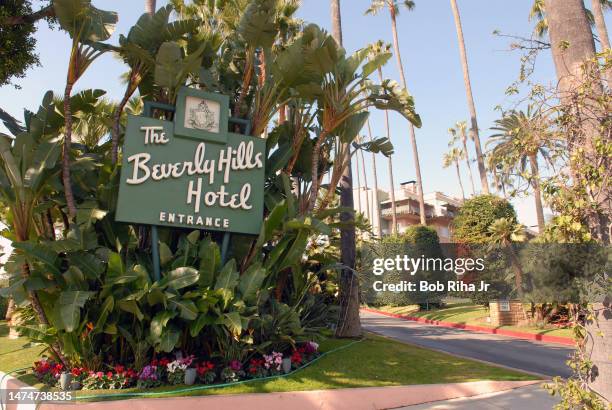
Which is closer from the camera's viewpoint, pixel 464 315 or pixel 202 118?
pixel 202 118

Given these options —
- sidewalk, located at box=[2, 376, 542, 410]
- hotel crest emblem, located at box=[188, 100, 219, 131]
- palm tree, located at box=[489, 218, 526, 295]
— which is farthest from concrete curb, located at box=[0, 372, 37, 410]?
palm tree, located at box=[489, 218, 526, 295]

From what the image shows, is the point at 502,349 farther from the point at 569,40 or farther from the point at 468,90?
the point at 468,90

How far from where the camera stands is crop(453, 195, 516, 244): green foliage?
2439 cm

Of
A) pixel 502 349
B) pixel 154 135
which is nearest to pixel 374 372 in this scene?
pixel 154 135

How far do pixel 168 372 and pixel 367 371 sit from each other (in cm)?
397

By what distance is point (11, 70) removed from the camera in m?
10.7

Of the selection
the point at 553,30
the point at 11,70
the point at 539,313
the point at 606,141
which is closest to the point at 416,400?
the point at 606,141

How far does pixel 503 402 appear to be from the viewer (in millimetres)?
7633

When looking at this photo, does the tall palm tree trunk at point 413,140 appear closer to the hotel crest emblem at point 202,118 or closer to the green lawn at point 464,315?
the green lawn at point 464,315

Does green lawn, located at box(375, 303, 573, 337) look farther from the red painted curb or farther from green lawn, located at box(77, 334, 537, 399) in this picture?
green lawn, located at box(77, 334, 537, 399)

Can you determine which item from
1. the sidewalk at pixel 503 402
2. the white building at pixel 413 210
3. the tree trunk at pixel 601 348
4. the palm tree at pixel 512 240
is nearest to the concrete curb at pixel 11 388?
the sidewalk at pixel 503 402

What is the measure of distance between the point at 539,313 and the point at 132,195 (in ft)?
61.1

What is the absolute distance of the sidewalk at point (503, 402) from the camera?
24.2 feet

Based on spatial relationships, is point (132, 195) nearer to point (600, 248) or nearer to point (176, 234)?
point (176, 234)
